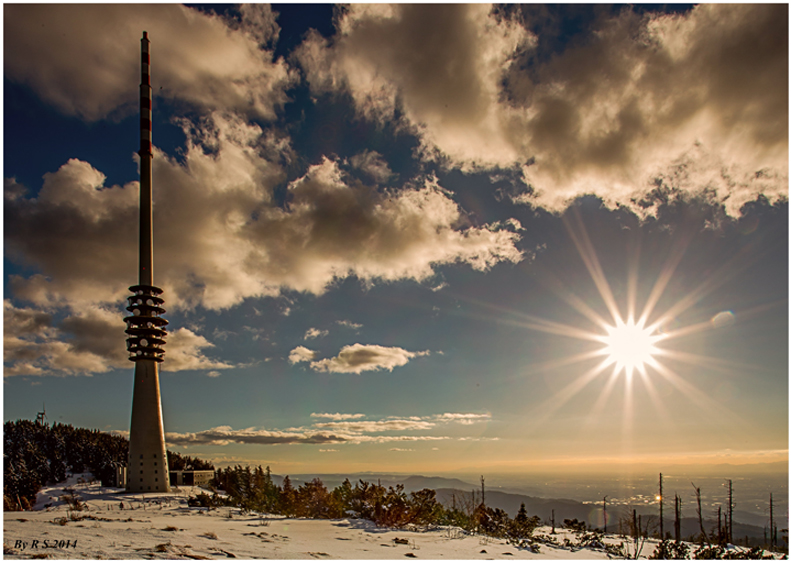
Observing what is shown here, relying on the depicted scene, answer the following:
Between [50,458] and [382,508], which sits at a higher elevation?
[382,508]

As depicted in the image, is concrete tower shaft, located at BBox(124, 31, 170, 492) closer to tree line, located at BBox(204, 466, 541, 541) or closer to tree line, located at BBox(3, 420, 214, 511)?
tree line, located at BBox(3, 420, 214, 511)

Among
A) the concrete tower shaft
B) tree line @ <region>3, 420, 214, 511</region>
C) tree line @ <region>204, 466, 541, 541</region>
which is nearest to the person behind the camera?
tree line @ <region>204, 466, 541, 541</region>

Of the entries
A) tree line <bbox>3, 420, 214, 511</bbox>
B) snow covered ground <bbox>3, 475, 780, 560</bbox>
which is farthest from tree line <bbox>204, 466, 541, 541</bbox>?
tree line <bbox>3, 420, 214, 511</bbox>

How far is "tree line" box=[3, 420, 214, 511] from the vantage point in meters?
50.4

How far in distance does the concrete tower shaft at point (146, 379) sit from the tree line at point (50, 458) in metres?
8.46

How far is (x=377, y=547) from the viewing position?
18016mm

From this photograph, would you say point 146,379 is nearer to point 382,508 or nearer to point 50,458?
point 50,458

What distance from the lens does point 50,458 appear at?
74.6 meters

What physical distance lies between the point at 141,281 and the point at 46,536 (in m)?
49.8

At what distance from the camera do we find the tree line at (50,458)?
165 feet

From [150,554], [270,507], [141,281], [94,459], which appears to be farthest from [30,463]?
[150,554]

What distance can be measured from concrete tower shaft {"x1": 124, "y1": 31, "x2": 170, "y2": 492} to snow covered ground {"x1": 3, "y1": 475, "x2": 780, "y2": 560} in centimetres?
3605

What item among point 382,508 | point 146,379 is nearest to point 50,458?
point 146,379

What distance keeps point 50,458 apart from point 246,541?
78.9 meters
